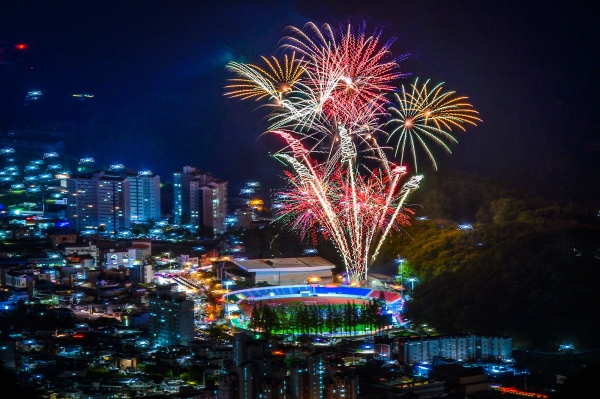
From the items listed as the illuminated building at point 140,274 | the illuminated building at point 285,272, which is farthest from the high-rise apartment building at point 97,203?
the illuminated building at point 285,272

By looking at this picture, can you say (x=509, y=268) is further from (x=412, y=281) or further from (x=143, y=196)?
(x=143, y=196)

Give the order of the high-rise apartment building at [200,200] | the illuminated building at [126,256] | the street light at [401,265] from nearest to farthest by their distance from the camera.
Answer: the street light at [401,265] → the illuminated building at [126,256] → the high-rise apartment building at [200,200]

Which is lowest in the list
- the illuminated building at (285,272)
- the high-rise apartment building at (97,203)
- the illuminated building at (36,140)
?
the illuminated building at (285,272)

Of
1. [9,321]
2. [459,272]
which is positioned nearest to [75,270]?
[9,321]

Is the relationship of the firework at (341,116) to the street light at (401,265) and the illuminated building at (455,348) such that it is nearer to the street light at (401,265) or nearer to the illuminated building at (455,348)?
the street light at (401,265)

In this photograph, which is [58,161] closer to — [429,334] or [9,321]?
[9,321]

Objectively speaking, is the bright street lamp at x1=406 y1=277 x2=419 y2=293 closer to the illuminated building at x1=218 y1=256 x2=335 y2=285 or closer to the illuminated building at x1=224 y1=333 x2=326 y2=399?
the illuminated building at x1=218 y1=256 x2=335 y2=285

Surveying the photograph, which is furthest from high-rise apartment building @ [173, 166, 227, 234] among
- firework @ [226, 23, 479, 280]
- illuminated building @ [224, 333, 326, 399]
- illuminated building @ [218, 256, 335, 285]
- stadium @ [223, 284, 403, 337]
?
illuminated building @ [224, 333, 326, 399]
